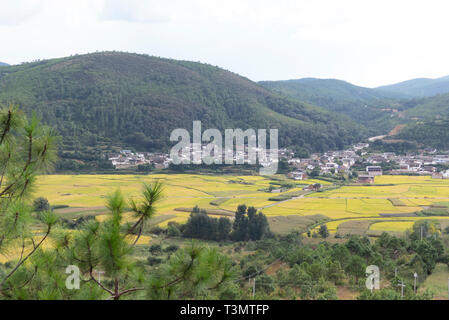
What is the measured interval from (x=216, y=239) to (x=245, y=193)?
7550 mm

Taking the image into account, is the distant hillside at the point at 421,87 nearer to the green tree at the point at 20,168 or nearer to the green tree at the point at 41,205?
the green tree at the point at 41,205

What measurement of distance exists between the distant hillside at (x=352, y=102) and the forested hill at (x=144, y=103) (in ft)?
45.8

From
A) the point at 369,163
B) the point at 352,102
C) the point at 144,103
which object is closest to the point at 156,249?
the point at 369,163

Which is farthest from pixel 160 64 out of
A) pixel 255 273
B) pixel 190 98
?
pixel 255 273

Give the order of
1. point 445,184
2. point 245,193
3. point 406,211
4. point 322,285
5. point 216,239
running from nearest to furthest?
point 322,285 → point 216,239 → point 406,211 → point 245,193 → point 445,184

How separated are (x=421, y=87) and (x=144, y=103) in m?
139

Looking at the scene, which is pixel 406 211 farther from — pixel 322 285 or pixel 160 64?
pixel 160 64

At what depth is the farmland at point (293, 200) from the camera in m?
13.5

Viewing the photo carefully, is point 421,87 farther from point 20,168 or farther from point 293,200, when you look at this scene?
point 20,168

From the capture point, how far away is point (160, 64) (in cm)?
5534

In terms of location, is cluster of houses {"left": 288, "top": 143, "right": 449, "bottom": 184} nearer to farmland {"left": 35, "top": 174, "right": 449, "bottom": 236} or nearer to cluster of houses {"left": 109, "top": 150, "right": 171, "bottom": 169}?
farmland {"left": 35, "top": 174, "right": 449, "bottom": 236}

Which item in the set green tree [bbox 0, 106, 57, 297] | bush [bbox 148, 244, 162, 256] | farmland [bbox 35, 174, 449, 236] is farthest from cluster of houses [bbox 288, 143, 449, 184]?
green tree [bbox 0, 106, 57, 297]

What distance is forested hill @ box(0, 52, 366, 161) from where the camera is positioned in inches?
1452

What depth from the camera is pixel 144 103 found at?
42.2m
